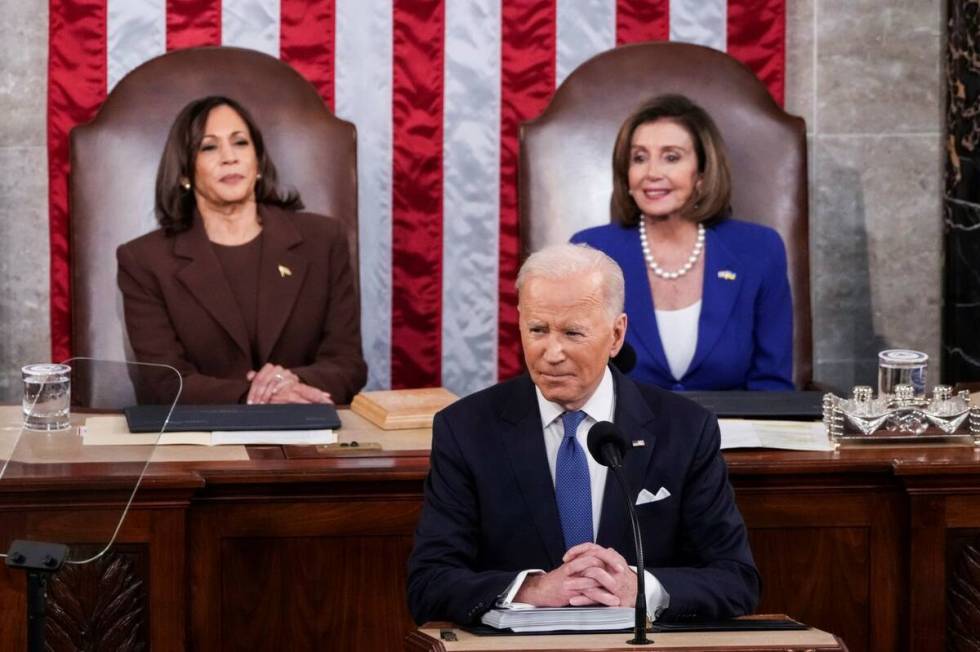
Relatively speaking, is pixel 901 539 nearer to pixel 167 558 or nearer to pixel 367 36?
pixel 167 558

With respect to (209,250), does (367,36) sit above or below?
above

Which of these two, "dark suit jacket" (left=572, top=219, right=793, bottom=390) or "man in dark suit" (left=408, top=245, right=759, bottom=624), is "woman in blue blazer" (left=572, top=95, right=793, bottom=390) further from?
"man in dark suit" (left=408, top=245, right=759, bottom=624)

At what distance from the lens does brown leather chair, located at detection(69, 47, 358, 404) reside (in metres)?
4.61

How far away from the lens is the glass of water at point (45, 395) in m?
3.33

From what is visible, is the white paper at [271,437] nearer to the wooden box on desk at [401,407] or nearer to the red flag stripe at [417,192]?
the wooden box on desk at [401,407]

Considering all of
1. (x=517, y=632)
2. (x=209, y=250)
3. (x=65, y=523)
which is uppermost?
(x=209, y=250)

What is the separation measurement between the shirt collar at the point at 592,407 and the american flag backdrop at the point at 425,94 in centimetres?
231

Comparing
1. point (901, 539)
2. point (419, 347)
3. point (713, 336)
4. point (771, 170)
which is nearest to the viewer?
point (901, 539)

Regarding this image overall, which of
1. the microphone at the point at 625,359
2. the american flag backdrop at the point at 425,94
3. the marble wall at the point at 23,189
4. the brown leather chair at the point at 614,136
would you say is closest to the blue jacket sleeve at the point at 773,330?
the brown leather chair at the point at 614,136

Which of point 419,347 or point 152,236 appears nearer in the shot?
point 152,236

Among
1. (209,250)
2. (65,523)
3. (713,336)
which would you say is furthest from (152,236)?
(65,523)

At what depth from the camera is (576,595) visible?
2.57 metres

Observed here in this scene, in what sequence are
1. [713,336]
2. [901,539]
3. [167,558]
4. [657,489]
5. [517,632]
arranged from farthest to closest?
1. [713,336]
2. [901,539]
3. [167,558]
4. [657,489]
5. [517,632]

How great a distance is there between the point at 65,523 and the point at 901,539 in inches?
67.1
